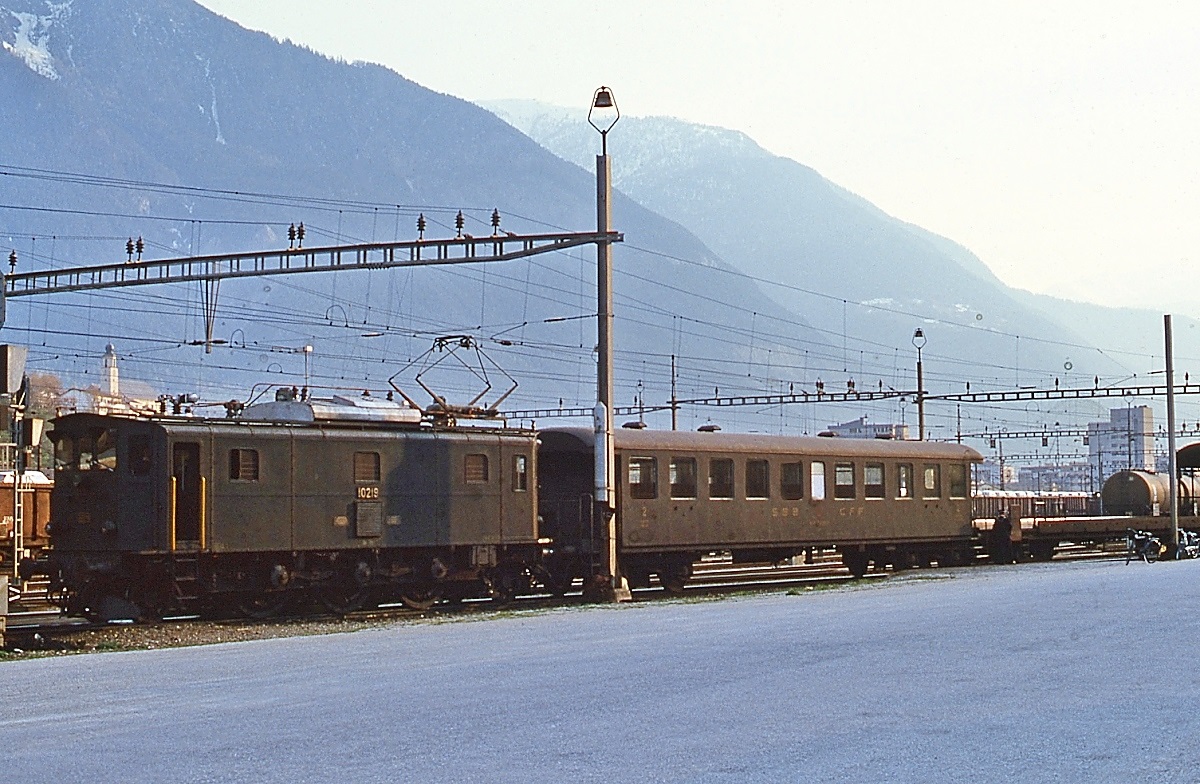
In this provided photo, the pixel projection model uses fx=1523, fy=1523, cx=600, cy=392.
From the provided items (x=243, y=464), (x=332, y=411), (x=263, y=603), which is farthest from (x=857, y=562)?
(x=243, y=464)

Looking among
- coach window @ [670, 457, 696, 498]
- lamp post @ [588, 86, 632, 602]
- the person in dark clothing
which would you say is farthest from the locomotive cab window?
the person in dark clothing

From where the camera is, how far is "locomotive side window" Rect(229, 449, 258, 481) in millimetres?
21859

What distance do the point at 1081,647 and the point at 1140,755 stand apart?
568 centimetres

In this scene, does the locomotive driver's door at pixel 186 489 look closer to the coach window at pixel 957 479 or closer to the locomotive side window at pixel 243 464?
the locomotive side window at pixel 243 464

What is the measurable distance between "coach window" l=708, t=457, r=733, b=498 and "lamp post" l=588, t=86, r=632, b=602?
11.9 feet

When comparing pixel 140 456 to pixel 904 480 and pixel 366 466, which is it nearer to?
pixel 366 466

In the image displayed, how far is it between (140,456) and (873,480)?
16.9 meters

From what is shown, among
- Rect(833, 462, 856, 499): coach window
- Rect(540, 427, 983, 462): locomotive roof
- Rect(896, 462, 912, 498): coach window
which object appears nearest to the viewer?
Rect(540, 427, 983, 462): locomotive roof

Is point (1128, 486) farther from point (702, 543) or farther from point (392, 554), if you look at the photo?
point (392, 554)

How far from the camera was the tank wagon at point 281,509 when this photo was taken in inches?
838

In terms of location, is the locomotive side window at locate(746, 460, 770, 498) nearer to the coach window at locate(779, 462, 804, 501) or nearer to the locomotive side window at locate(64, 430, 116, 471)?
the coach window at locate(779, 462, 804, 501)

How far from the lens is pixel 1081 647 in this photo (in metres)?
14.1

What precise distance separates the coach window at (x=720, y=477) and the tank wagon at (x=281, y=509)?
4.44m

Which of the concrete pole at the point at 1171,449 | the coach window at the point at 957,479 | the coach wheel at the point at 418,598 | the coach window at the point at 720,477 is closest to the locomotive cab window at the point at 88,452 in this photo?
the coach wheel at the point at 418,598
